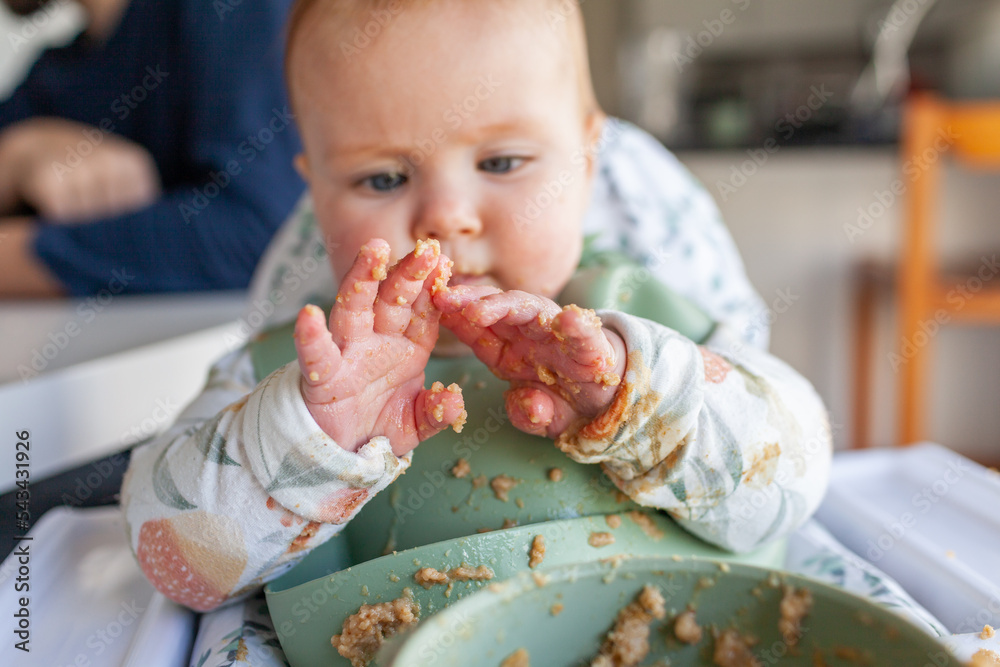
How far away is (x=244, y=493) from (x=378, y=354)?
115 mm

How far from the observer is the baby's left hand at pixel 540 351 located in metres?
0.39

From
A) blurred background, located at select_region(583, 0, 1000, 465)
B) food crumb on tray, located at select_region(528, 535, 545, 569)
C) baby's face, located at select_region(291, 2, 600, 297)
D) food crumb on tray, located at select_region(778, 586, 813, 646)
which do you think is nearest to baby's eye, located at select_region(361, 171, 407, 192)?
baby's face, located at select_region(291, 2, 600, 297)

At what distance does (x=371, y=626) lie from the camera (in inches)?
16.5

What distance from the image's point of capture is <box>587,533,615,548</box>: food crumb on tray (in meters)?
0.46

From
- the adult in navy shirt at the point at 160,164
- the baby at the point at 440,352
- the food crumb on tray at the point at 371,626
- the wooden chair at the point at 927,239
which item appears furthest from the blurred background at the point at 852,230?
the food crumb on tray at the point at 371,626

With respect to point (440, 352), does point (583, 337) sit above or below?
above

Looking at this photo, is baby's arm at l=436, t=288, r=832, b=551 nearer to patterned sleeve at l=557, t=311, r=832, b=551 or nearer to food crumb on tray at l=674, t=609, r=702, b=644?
patterned sleeve at l=557, t=311, r=832, b=551

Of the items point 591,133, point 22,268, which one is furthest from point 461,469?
point 22,268

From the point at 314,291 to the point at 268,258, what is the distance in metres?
0.13

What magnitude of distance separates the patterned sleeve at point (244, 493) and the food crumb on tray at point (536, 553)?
0.09m

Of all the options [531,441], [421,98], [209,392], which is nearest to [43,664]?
[209,392]

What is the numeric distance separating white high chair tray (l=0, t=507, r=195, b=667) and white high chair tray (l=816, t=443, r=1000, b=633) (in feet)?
1.61

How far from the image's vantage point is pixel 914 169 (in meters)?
1.78

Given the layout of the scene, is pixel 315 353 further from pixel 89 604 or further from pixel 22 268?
pixel 22 268
